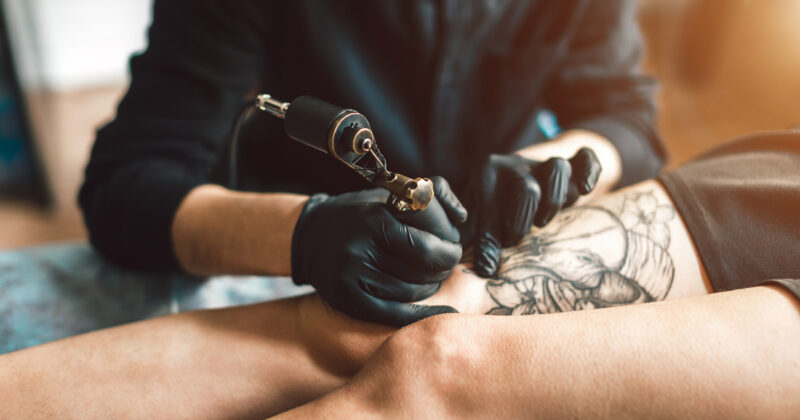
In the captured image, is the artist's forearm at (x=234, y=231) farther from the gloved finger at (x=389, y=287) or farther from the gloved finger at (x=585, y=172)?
the gloved finger at (x=585, y=172)

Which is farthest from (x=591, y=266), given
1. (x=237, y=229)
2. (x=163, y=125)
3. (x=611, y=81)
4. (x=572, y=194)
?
(x=163, y=125)

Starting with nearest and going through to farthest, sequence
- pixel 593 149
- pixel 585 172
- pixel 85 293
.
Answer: pixel 585 172
pixel 85 293
pixel 593 149

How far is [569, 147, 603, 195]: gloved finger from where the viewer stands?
72 centimetres

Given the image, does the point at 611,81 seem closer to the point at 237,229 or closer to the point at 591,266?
the point at 591,266

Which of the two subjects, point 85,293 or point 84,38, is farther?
point 84,38

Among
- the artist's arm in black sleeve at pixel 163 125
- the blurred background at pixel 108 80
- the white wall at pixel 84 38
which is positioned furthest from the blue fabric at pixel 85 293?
the white wall at pixel 84 38

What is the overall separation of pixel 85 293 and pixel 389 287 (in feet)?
1.92

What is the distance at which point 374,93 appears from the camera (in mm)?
1101

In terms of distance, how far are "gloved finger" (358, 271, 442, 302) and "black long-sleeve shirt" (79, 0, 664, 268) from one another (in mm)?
429

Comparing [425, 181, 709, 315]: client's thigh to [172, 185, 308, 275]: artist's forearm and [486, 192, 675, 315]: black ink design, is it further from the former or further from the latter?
[172, 185, 308, 275]: artist's forearm

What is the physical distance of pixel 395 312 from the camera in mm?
625

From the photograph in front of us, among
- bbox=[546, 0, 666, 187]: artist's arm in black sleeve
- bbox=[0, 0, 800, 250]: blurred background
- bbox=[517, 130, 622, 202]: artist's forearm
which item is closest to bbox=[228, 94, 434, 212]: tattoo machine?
bbox=[517, 130, 622, 202]: artist's forearm

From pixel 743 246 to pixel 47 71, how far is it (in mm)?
3370

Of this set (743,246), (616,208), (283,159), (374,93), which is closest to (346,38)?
(374,93)
